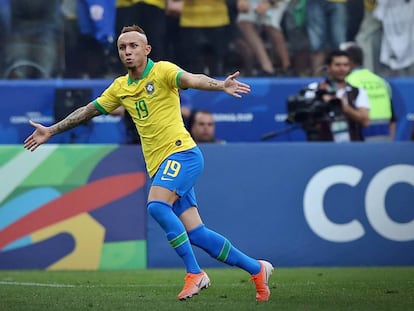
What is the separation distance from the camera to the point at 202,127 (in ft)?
50.4

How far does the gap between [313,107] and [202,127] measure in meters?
1.55

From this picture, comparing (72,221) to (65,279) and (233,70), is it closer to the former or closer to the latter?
(65,279)

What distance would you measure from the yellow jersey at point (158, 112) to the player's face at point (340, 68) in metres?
6.30

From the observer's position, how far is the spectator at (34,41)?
15867mm

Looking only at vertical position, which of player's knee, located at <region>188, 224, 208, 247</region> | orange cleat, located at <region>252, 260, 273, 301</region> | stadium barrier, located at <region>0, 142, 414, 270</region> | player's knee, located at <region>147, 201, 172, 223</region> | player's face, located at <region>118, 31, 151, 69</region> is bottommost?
stadium barrier, located at <region>0, 142, 414, 270</region>

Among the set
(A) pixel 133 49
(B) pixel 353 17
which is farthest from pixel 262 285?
(B) pixel 353 17

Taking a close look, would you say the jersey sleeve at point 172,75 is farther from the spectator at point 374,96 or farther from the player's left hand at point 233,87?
the spectator at point 374,96

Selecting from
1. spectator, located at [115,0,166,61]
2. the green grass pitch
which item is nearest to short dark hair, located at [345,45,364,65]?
spectator, located at [115,0,166,61]

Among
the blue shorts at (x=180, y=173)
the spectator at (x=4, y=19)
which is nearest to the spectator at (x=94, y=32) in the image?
the spectator at (x=4, y=19)

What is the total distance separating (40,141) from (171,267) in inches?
176

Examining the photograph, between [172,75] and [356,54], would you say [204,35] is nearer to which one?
[356,54]

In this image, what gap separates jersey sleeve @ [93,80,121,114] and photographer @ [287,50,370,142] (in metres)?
5.97

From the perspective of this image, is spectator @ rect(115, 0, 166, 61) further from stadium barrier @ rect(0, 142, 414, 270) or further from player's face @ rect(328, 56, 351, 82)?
player's face @ rect(328, 56, 351, 82)

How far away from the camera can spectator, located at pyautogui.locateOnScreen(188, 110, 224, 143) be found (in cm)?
1538
